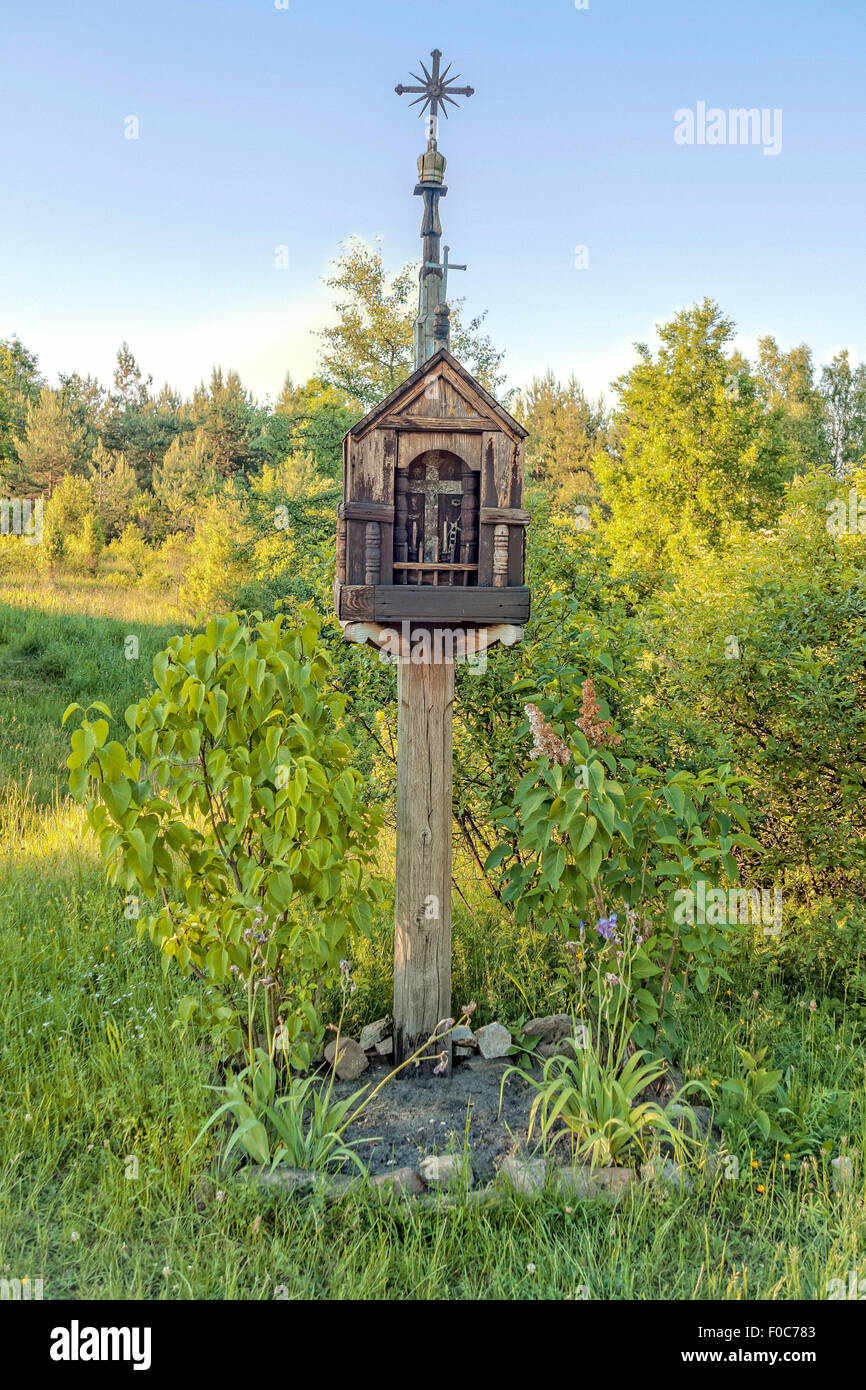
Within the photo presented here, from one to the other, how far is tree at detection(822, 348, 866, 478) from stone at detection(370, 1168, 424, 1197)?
103 feet

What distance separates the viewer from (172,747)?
10.5 ft

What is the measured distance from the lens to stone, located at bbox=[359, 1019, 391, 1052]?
3.81 m

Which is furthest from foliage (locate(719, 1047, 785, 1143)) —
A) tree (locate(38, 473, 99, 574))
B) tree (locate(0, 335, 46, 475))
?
tree (locate(0, 335, 46, 475))

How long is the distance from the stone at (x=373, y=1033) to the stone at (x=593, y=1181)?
1.16 metres

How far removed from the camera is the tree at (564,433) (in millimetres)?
33469

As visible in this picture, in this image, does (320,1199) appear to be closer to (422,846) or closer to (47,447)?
(422,846)

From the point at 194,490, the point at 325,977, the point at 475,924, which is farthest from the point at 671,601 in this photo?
the point at 194,490

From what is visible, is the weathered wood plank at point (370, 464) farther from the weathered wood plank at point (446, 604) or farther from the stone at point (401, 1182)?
the stone at point (401, 1182)

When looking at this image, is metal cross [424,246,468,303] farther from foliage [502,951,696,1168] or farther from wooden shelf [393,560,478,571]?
foliage [502,951,696,1168]

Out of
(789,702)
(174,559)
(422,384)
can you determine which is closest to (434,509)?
(422,384)

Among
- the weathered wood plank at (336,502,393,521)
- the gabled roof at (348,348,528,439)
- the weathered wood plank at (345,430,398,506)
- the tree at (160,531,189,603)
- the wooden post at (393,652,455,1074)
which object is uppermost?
the tree at (160,531,189,603)

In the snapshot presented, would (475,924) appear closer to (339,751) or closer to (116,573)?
(339,751)

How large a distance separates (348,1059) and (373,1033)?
24 centimetres

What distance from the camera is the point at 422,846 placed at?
3582 mm
